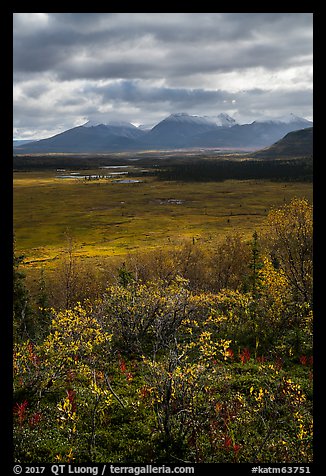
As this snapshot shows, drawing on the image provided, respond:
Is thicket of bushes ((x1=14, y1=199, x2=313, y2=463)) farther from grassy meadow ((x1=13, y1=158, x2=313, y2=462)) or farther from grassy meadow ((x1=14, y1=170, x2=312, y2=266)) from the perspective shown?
grassy meadow ((x1=14, y1=170, x2=312, y2=266))

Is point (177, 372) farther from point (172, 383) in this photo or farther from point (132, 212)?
point (132, 212)

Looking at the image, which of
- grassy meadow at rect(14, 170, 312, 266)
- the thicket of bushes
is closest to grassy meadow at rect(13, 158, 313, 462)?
the thicket of bushes

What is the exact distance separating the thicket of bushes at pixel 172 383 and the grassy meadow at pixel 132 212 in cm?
3466

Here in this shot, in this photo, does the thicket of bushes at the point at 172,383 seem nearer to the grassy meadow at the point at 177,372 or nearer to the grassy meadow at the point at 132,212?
the grassy meadow at the point at 177,372

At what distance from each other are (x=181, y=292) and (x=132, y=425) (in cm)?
519

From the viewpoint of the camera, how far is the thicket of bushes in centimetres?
888

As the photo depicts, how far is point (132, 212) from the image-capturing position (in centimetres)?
11444

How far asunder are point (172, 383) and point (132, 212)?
106698mm

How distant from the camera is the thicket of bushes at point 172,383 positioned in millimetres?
8875

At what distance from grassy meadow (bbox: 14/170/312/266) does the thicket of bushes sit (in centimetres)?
3466

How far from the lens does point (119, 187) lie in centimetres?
16688

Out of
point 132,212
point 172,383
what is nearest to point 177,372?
point 172,383
